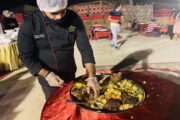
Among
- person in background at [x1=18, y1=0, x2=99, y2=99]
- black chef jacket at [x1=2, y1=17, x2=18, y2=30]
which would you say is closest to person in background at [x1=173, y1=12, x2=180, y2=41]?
black chef jacket at [x1=2, y1=17, x2=18, y2=30]

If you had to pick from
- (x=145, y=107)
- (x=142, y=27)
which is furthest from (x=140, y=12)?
(x=145, y=107)

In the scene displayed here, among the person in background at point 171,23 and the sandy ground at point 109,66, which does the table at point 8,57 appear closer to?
the sandy ground at point 109,66

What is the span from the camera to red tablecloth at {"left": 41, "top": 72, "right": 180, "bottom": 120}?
7.43 ft

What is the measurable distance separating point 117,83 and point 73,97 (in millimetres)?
592

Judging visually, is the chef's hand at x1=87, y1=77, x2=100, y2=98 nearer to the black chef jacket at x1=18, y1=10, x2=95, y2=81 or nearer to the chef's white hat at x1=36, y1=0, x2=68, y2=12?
the black chef jacket at x1=18, y1=10, x2=95, y2=81

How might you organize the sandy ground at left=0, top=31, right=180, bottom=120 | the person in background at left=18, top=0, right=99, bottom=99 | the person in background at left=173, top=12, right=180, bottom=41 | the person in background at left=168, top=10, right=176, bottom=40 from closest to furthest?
Result: the person in background at left=18, top=0, right=99, bottom=99
the sandy ground at left=0, top=31, right=180, bottom=120
the person in background at left=173, top=12, right=180, bottom=41
the person in background at left=168, top=10, right=176, bottom=40

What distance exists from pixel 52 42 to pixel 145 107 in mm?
1389

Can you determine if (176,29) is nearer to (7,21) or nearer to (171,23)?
(171,23)

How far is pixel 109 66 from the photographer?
7.48 metres

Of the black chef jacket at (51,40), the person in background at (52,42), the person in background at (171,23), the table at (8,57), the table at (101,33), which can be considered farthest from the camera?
the table at (101,33)

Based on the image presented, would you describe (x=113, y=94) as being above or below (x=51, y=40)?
below

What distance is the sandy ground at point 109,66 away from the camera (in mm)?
5361

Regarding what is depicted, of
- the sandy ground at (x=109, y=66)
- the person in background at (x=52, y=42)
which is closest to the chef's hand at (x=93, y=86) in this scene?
the person in background at (x=52, y=42)

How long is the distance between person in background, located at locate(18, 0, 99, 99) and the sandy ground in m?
2.13
